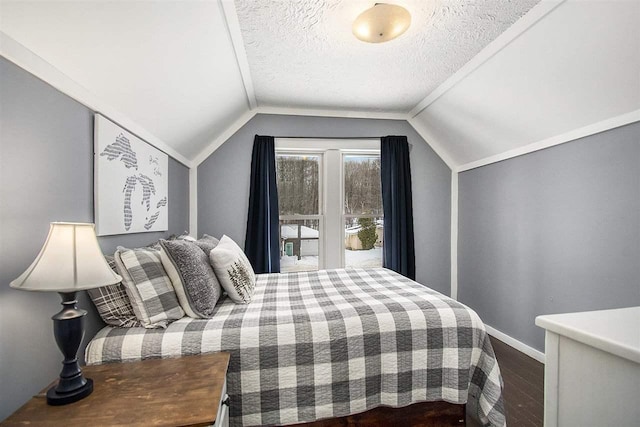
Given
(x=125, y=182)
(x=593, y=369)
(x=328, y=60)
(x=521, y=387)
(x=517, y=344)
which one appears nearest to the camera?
(x=593, y=369)

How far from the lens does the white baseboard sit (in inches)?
94.4

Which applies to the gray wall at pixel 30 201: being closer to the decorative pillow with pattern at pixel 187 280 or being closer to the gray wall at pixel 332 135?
the decorative pillow with pattern at pixel 187 280

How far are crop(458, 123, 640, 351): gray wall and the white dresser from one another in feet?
4.88

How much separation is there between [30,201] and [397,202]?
9.96 feet

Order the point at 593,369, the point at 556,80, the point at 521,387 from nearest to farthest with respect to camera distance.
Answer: the point at 593,369
the point at 556,80
the point at 521,387

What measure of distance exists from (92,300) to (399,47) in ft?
7.91

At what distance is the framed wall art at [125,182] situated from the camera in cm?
149

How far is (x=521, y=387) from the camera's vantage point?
2.05m

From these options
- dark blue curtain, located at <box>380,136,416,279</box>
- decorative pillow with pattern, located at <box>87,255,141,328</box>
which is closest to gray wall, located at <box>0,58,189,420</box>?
decorative pillow with pattern, located at <box>87,255,141,328</box>

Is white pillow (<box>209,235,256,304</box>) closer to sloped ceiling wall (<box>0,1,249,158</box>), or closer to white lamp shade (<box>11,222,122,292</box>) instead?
white lamp shade (<box>11,222,122,292</box>)

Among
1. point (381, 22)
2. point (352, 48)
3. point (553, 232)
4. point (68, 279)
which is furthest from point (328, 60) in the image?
point (553, 232)

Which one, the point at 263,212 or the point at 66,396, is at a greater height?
the point at 263,212

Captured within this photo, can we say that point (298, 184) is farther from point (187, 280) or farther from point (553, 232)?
point (553, 232)

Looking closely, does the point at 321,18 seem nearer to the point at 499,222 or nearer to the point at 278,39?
the point at 278,39
